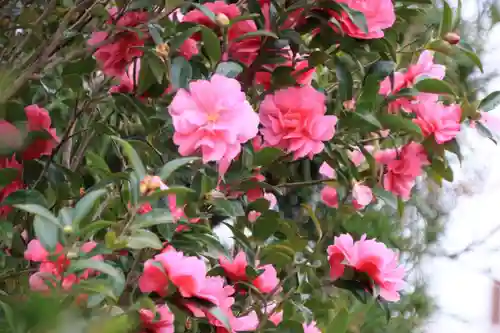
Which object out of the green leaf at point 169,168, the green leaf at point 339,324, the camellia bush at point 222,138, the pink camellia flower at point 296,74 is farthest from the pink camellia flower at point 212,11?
the green leaf at point 339,324

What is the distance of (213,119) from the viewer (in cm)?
76

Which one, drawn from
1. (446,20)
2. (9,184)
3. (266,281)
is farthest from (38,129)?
(446,20)

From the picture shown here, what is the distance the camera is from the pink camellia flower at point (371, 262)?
3.03 ft

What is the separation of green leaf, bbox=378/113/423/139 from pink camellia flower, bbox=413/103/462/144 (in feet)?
0.10

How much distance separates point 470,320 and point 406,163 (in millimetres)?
2632

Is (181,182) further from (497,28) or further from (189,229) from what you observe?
(497,28)

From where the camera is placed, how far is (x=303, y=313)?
3.37 ft

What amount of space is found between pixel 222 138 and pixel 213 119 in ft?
0.10

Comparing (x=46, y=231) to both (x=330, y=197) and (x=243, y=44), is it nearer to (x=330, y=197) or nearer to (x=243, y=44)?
(x=243, y=44)

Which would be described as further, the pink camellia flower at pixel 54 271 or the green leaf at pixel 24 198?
the green leaf at pixel 24 198

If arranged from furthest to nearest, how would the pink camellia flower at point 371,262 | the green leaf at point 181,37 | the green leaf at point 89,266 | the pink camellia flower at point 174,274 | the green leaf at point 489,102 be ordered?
the green leaf at point 489,102
the pink camellia flower at point 371,262
the green leaf at point 181,37
the pink camellia flower at point 174,274
the green leaf at point 89,266

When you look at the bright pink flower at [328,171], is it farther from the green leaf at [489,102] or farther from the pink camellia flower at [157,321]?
the pink camellia flower at [157,321]

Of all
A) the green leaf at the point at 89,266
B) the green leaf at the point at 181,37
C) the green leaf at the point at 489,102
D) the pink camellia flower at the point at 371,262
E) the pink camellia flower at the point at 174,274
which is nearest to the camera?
the green leaf at the point at 89,266

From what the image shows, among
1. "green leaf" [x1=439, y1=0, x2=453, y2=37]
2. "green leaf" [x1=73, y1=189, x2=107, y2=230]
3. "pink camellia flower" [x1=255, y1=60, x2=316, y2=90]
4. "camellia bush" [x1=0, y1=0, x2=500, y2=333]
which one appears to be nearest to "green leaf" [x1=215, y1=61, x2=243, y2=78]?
"camellia bush" [x1=0, y1=0, x2=500, y2=333]
